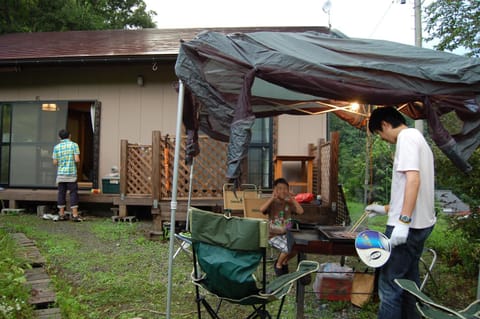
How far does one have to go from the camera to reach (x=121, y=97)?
25.1ft

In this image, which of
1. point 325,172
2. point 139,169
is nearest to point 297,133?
point 325,172

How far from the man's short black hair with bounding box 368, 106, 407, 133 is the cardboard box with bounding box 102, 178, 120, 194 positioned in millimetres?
5607

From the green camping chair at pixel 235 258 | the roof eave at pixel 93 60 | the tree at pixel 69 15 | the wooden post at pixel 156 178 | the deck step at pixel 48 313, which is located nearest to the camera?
the green camping chair at pixel 235 258

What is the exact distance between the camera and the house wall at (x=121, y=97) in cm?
754

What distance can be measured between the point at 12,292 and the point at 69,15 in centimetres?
1309

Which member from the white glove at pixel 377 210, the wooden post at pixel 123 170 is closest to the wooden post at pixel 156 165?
the wooden post at pixel 123 170

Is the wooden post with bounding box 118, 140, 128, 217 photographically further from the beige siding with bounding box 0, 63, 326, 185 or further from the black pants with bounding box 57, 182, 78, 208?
the beige siding with bounding box 0, 63, 326, 185

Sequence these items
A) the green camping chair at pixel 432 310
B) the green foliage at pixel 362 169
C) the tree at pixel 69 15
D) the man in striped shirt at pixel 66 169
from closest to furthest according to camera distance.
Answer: the green camping chair at pixel 432 310 < the man in striped shirt at pixel 66 169 < the tree at pixel 69 15 < the green foliage at pixel 362 169

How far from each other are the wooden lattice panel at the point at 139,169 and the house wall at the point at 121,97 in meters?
1.00

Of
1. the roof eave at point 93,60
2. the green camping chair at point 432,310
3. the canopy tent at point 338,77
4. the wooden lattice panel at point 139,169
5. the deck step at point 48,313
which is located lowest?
the deck step at point 48,313

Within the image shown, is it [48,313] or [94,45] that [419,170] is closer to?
[48,313]

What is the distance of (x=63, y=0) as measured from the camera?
1330 cm

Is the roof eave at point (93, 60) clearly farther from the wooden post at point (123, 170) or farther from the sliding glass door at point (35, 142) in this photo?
the wooden post at point (123, 170)

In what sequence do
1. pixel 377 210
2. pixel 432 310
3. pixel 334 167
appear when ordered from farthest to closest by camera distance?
1. pixel 334 167
2. pixel 377 210
3. pixel 432 310
